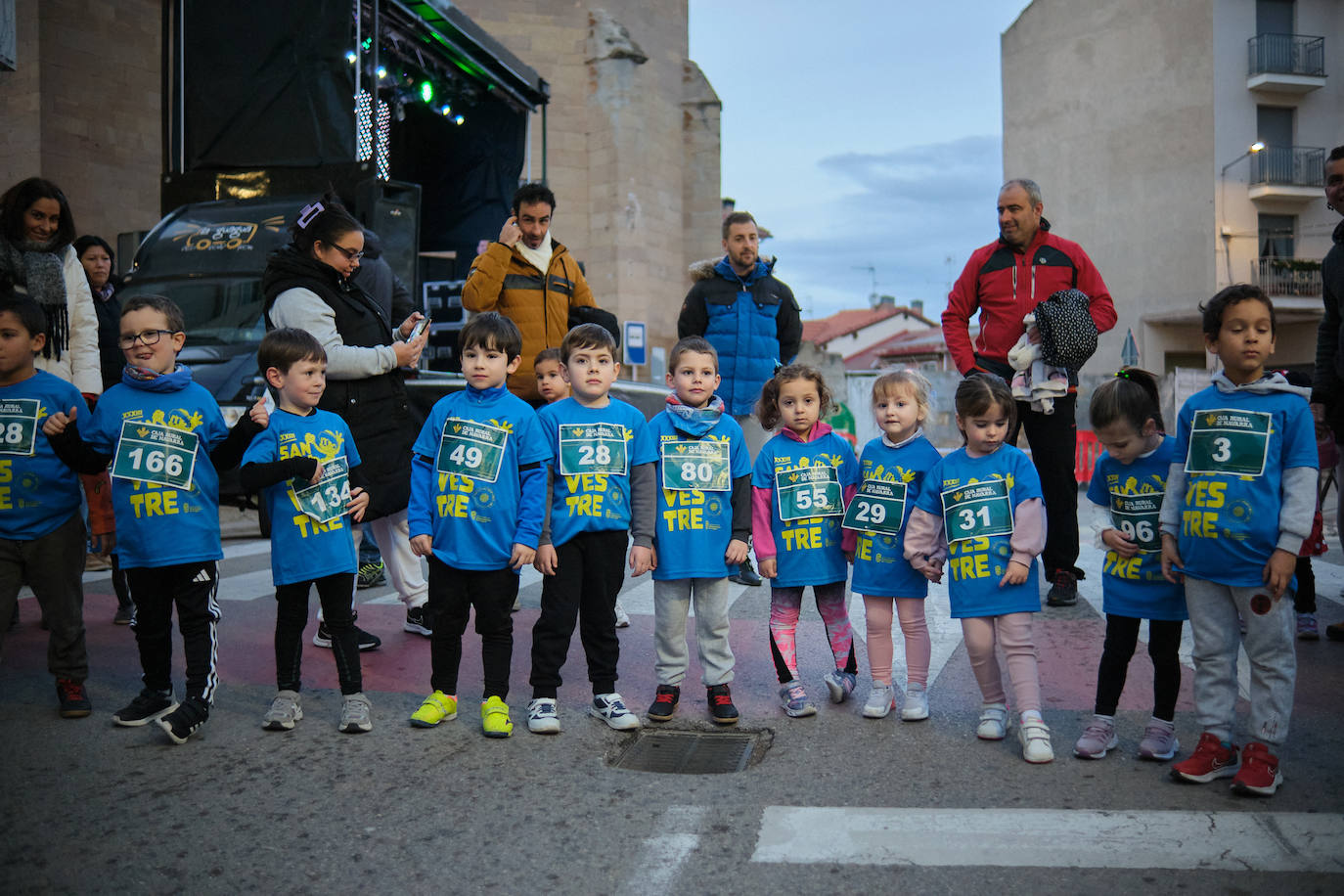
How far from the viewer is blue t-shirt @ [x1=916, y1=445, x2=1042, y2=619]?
12.9 feet

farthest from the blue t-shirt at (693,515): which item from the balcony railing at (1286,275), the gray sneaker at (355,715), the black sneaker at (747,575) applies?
the balcony railing at (1286,275)

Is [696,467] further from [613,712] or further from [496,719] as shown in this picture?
[496,719]

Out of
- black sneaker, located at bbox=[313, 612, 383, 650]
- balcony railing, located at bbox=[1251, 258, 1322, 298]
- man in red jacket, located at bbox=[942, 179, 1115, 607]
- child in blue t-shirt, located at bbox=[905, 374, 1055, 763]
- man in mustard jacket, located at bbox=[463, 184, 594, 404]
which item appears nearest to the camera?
child in blue t-shirt, located at bbox=[905, 374, 1055, 763]

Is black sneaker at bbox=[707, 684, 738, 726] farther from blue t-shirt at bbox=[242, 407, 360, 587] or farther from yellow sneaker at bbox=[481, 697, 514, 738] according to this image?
blue t-shirt at bbox=[242, 407, 360, 587]

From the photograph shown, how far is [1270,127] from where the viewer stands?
110 ft

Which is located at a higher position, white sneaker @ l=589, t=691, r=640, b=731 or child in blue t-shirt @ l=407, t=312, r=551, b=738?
child in blue t-shirt @ l=407, t=312, r=551, b=738

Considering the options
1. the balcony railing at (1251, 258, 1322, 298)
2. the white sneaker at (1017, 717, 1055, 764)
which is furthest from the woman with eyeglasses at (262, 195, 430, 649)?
the balcony railing at (1251, 258, 1322, 298)

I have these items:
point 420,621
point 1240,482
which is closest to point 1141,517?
point 1240,482

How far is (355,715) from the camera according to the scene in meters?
4.03

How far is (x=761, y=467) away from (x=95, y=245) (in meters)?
4.28

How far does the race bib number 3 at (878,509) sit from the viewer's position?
4258mm

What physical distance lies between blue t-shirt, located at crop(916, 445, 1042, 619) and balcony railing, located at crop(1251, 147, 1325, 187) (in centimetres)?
3356

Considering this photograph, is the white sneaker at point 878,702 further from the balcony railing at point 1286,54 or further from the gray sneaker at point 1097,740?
the balcony railing at point 1286,54

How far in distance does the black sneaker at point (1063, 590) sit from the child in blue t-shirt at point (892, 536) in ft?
6.68
